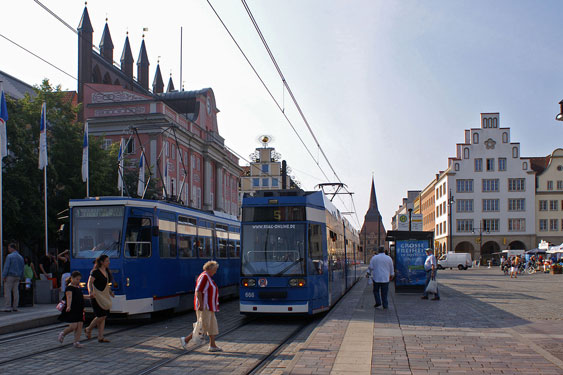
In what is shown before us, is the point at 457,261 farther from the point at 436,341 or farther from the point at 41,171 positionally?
the point at 436,341

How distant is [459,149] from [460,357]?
276ft

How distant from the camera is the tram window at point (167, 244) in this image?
51.5ft

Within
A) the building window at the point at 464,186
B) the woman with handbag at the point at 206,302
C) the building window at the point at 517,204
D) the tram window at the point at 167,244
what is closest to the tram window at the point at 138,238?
the tram window at the point at 167,244

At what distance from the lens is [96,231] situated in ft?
48.2

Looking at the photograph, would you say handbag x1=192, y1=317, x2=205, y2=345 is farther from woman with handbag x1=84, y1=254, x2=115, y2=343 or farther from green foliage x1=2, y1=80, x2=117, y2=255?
green foliage x1=2, y1=80, x2=117, y2=255

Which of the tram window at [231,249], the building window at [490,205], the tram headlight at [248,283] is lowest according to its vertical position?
the tram headlight at [248,283]

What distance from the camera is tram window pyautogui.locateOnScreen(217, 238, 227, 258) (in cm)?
2121

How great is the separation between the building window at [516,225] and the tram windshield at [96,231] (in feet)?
265

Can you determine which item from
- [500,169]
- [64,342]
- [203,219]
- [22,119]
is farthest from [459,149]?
[64,342]

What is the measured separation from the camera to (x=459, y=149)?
3526 inches

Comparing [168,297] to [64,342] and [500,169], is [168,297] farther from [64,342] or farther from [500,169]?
[500,169]

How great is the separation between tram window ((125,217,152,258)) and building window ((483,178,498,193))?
79861 mm

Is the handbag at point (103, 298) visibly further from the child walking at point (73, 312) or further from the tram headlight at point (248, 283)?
the tram headlight at point (248, 283)

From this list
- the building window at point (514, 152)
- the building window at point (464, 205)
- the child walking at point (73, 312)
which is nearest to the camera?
the child walking at point (73, 312)
